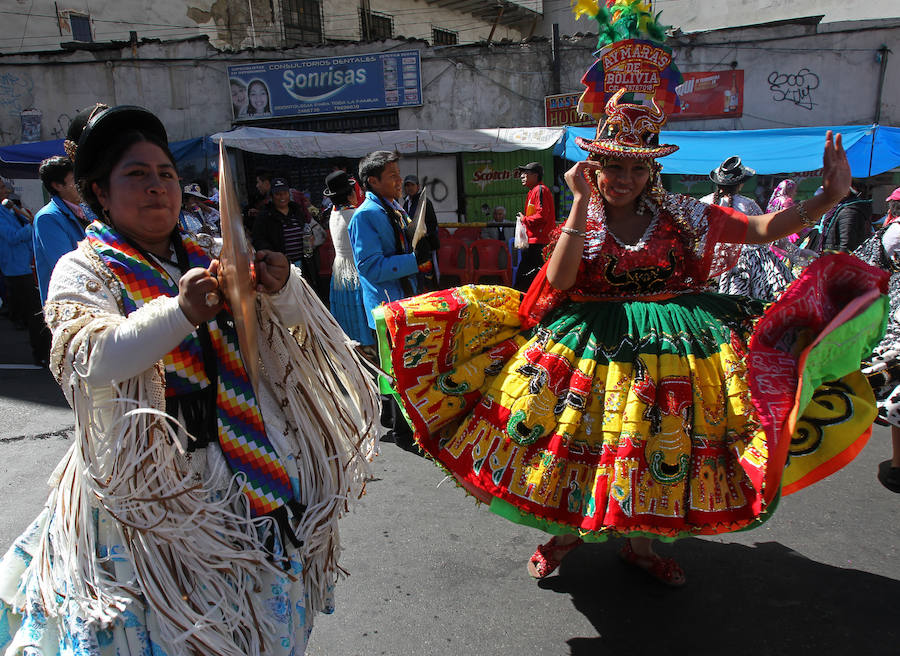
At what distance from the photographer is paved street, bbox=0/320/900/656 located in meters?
2.54

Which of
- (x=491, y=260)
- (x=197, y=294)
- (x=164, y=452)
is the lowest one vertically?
(x=491, y=260)

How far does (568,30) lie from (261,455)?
23.1m

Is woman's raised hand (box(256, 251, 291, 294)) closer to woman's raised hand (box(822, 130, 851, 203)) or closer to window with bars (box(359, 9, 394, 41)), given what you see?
woman's raised hand (box(822, 130, 851, 203))

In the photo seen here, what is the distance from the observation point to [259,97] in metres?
15.4

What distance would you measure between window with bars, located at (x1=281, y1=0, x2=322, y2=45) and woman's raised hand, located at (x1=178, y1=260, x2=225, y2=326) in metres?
19.5

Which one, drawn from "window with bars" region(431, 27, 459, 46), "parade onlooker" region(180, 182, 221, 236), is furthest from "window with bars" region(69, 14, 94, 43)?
"parade onlooker" region(180, 182, 221, 236)

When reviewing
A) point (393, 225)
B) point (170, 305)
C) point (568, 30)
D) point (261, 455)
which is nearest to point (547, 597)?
point (261, 455)

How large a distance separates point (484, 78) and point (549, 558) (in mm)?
13707

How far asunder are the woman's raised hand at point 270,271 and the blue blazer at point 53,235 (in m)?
3.10

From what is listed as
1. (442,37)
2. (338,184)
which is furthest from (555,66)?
(338,184)

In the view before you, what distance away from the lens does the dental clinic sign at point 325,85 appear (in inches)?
587

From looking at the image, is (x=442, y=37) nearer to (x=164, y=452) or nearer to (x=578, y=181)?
(x=578, y=181)

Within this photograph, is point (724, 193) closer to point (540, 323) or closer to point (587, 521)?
point (540, 323)

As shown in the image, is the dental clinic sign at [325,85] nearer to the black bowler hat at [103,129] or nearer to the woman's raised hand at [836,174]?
the woman's raised hand at [836,174]
